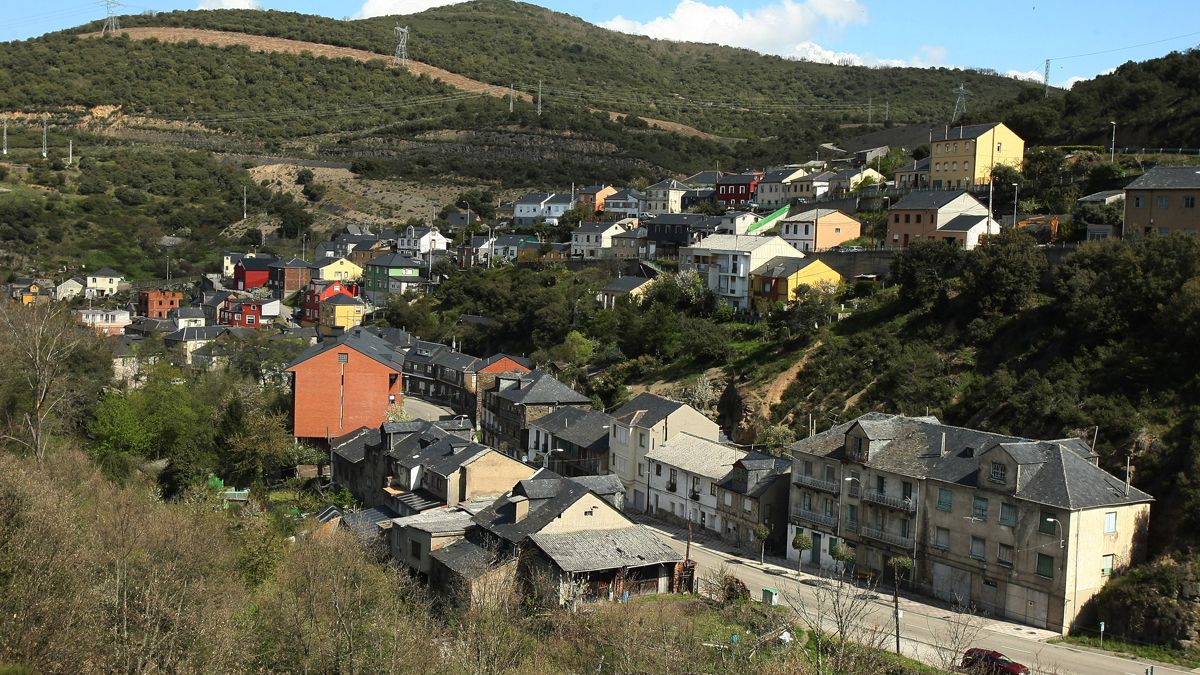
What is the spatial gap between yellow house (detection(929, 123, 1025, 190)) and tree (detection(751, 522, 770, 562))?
1158 inches

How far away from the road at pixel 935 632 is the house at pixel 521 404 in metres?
14.2

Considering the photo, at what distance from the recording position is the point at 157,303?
248 feet

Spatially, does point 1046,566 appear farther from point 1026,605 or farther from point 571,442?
point 571,442

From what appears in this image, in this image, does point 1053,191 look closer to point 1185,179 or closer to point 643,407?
point 1185,179

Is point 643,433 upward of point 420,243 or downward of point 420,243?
downward

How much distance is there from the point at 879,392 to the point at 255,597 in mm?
21558

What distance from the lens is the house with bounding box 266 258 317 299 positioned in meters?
80.4

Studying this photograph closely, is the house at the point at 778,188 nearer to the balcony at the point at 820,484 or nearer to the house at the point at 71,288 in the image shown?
the balcony at the point at 820,484

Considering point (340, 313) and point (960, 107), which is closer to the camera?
point (340, 313)

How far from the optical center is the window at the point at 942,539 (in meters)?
27.7

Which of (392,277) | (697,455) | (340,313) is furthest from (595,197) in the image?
(697,455)

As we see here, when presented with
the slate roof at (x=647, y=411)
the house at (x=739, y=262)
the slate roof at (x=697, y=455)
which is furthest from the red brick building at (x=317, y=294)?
the slate roof at (x=697, y=455)

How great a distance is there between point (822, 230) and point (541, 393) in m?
18.3

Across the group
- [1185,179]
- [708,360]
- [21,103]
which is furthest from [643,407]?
[21,103]
